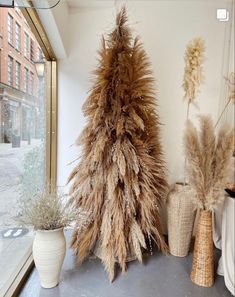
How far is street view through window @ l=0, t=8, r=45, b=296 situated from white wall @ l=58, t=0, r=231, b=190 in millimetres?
354

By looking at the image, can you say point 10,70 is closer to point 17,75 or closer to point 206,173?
point 17,75

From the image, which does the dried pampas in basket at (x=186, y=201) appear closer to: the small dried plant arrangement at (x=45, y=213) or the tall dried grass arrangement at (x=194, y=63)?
the tall dried grass arrangement at (x=194, y=63)

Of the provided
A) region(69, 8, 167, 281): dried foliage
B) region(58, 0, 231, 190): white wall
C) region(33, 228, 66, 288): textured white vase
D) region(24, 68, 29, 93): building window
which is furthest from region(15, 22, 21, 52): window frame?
region(33, 228, 66, 288): textured white vase

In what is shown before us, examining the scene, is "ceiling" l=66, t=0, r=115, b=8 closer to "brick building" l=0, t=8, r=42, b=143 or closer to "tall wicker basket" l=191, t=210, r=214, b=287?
"brick building" l=0, t=8, r=42, b=143

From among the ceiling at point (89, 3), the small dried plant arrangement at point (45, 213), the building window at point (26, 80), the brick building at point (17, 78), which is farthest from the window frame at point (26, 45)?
the small dried plant arrangement at point (45, 213)

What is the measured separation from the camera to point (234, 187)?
157cm

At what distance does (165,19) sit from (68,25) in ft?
3.25

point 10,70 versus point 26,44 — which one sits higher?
point 26,44

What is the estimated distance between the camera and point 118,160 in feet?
5.88

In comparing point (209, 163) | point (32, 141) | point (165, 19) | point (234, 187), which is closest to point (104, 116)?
point (32, 141)

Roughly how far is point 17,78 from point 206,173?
1.50m

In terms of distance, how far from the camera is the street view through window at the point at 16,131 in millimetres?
1445

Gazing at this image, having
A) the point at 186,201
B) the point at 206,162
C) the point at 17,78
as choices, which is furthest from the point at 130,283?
the point at 17,78

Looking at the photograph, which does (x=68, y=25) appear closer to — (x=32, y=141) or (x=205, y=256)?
(x=32, y=141)
